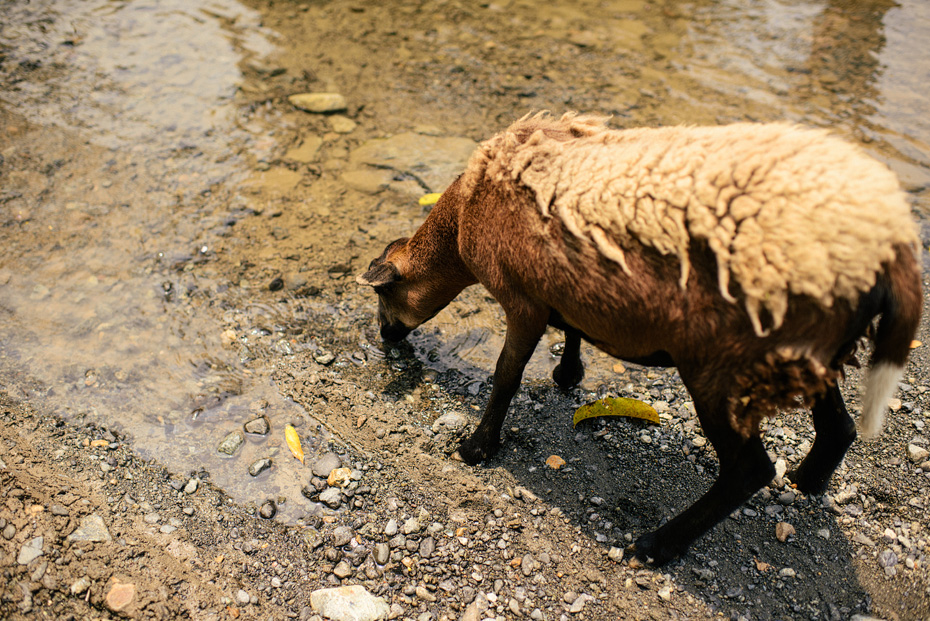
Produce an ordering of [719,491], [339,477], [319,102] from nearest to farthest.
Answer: [719,491], [339,477], [319,102]

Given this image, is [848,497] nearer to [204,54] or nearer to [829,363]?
[829,363]

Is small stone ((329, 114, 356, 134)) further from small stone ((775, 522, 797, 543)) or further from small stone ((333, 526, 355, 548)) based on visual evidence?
small stone ((775, 522, 797, 543))

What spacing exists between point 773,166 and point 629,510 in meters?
2.21

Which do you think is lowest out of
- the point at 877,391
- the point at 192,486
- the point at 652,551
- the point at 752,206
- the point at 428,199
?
the point at 192,486

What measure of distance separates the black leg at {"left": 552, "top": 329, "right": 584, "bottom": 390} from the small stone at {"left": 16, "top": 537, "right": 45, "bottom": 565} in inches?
133

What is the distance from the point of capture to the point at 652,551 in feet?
11.3

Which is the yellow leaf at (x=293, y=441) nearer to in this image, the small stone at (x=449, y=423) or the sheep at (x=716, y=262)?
the small stone at (x=449, y=423)

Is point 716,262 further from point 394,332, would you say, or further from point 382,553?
point 394,332

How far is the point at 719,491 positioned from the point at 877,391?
930 millimetres

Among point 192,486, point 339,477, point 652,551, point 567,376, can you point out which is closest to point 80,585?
point 192,486

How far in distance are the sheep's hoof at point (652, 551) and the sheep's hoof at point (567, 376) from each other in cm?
129

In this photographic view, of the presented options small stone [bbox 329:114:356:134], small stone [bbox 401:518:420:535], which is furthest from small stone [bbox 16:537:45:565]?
small stone [bbox 329:114:356:134]

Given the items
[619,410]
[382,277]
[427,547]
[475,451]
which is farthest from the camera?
[382,277]

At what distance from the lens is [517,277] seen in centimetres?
346
